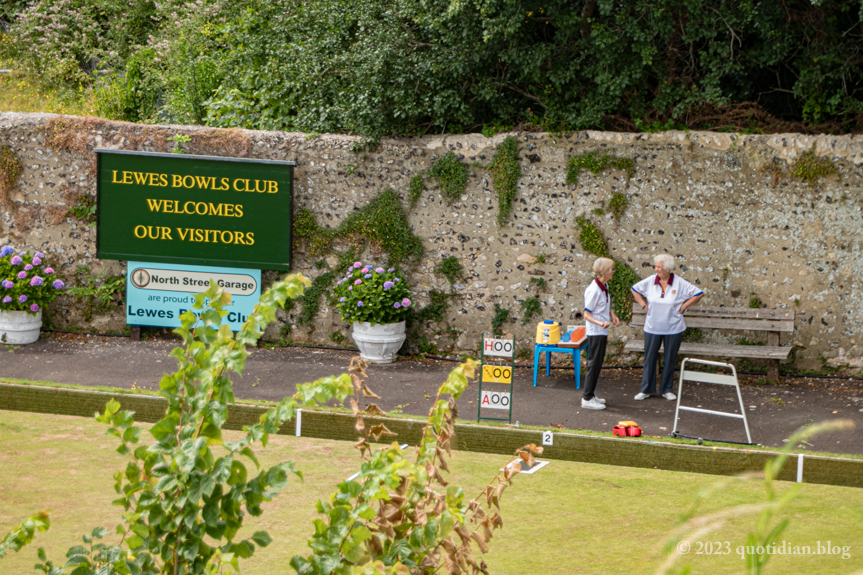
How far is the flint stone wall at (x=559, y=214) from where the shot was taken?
10.0m

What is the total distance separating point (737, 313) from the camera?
1014cm

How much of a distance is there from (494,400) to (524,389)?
7.62 ft

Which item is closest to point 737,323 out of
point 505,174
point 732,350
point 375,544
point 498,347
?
point 732,350

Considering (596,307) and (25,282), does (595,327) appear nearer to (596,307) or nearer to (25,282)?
(596,307)

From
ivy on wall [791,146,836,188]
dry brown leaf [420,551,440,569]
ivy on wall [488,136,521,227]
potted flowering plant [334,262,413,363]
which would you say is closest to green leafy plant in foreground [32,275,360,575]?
dry brown leaf [420,551,440,569]

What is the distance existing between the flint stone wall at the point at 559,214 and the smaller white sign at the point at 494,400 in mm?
3443

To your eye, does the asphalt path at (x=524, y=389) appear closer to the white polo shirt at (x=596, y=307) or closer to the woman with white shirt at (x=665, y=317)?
the woman with white shirt at (x=665, y=317)

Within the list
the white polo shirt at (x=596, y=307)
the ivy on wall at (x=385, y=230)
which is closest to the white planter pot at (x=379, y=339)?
the ivy on wall at (x=385, y=230)

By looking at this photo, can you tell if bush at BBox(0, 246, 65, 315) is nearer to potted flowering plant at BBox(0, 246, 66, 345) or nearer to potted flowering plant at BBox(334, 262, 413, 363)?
potted flowering plant at BBox(0, 246, 66, 345)

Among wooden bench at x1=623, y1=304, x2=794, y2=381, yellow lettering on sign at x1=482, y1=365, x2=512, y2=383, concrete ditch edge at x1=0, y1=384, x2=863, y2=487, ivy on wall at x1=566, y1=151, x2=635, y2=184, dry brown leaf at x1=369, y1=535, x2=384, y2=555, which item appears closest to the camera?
dry brown leaf at x1=369, y1=535, x2=384, y2=555

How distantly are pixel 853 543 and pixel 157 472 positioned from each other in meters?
3.99

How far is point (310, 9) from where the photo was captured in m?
12.0

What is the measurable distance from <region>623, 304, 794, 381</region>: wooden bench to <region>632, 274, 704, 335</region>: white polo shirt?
0.79 m

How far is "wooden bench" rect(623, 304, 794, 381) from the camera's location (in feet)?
32.2
